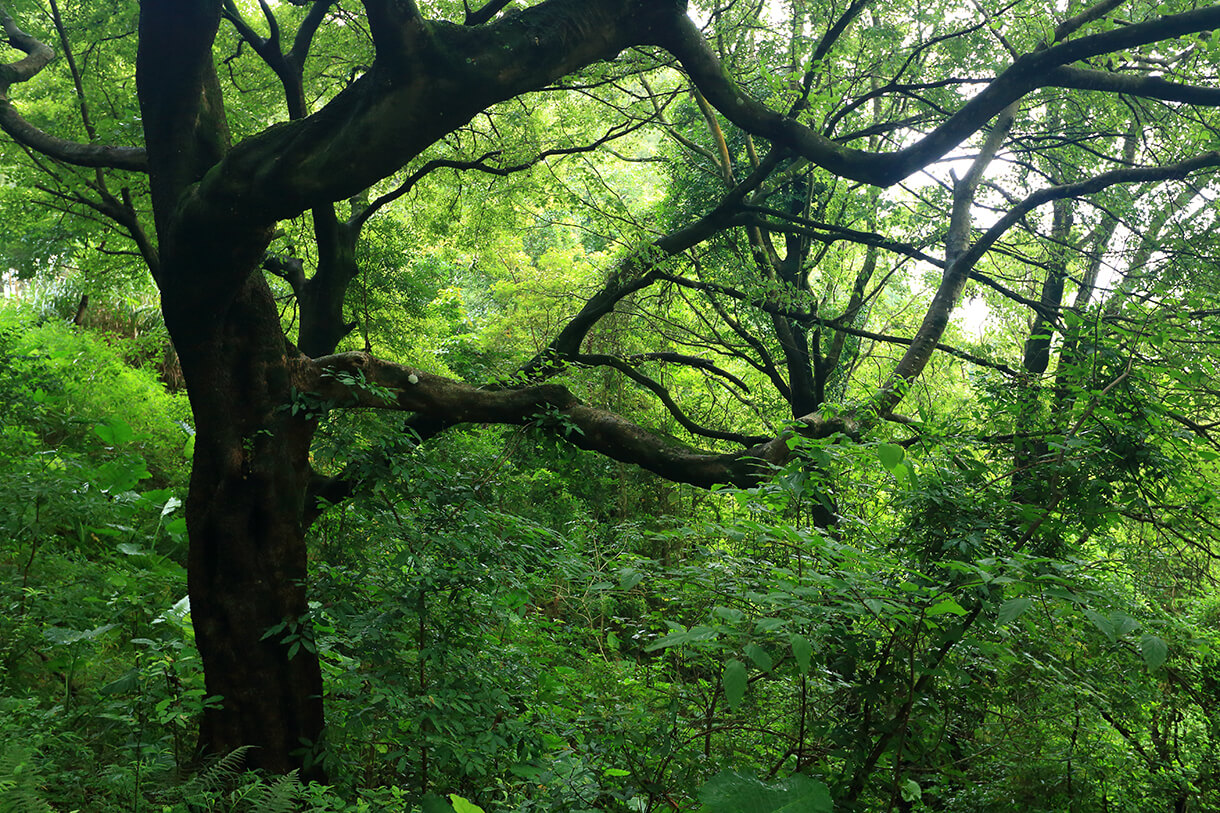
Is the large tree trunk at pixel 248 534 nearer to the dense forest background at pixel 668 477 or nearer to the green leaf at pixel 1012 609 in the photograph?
the dense forest background at pixel 668 477

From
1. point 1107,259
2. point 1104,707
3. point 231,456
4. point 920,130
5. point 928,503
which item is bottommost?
point 1104,707

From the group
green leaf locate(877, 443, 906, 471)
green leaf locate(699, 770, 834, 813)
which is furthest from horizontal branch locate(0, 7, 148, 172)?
green leaf locate(699, 770, 834, 813)

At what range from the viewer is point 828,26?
643 cm

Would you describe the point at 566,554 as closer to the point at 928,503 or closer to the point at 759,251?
the point at 928,503

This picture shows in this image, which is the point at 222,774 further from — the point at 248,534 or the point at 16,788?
the point at 248,534

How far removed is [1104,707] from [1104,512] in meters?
1.03

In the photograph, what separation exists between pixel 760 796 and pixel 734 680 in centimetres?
28

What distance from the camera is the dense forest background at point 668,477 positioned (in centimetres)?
222

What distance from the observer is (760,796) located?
1528 millimetres

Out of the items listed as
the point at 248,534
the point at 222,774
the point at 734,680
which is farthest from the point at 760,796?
the point at 248,534

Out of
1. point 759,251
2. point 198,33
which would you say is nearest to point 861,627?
point 198,33

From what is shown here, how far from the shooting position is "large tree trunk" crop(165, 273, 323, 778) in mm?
3322

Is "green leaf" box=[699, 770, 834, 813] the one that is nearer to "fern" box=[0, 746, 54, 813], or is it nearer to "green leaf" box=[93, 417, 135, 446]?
"fern" box=[0, 746, 54, 813]

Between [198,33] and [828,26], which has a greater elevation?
[828,26]
